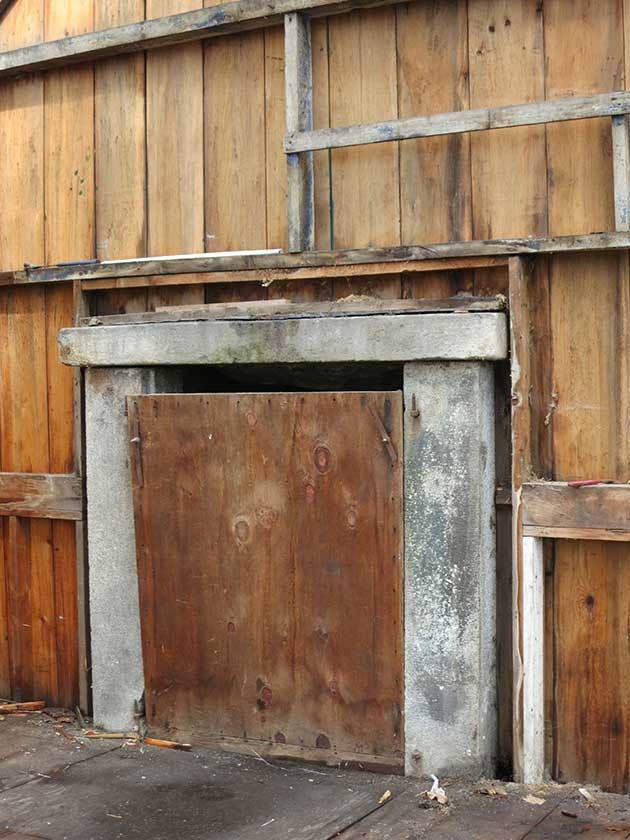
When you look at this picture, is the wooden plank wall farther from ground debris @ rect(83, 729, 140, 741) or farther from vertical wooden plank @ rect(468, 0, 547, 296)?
ground debris @ rect(83, 729, 140, 741)

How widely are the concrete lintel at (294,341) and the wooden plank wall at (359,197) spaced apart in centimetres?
25

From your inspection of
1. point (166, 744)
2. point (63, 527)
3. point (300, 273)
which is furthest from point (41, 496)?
point (300, 273)

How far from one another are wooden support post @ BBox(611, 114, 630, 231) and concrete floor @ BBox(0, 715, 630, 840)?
2321 mm

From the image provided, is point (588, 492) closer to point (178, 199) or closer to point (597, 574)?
point (597, 574)

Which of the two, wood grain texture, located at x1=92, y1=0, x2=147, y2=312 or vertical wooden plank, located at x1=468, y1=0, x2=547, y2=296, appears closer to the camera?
vertical wooden plank, located at x1=468, y1=0, x2=547, y2=296

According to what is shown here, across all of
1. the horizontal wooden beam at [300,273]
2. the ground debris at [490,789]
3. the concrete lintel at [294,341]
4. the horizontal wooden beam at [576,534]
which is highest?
the horizontal wooden beam at [300,273]

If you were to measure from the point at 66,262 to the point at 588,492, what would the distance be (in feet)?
9.66

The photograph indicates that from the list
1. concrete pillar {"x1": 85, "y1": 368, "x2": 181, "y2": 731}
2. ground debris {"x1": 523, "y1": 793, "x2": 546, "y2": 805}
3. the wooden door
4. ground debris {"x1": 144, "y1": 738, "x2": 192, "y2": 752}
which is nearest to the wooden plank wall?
ground debris {"x1": 523, "y1": 793, "x2": 546, "y2": 805}

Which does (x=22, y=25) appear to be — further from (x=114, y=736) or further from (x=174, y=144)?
(x=114, y=736)

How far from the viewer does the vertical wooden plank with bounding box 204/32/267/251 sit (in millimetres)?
5348

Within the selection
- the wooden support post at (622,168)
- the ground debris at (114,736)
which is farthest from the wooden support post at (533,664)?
the ground debris at (114,736)

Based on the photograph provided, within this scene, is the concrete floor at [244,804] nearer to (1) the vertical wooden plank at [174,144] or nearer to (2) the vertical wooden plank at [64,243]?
(2) the vertical wooden plank at [64,243]

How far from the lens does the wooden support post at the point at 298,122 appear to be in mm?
5105

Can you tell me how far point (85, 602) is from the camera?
229 inches
